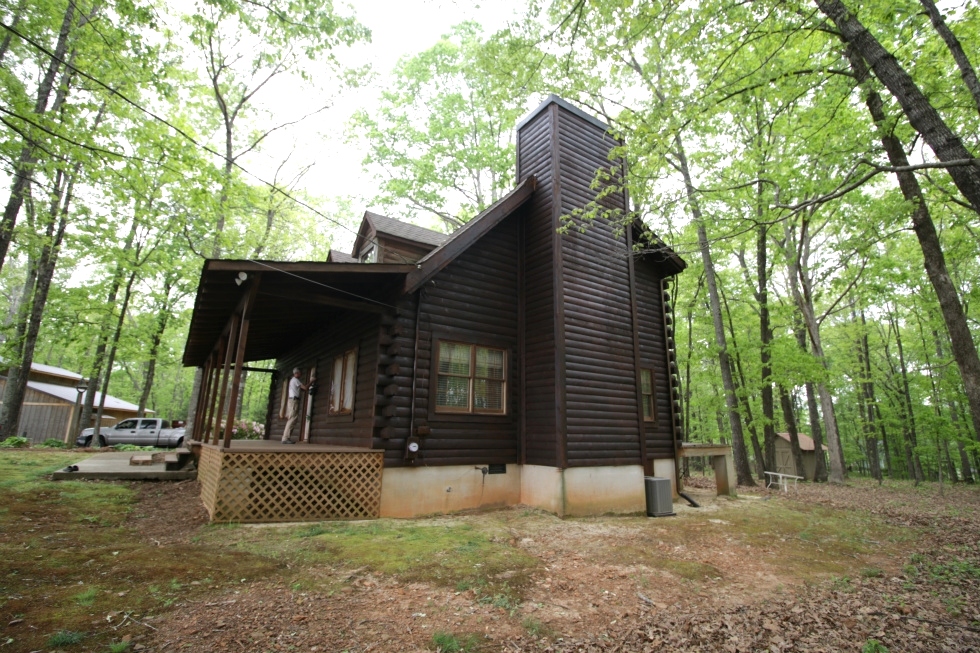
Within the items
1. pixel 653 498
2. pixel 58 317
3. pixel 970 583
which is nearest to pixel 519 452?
pixel 653 498

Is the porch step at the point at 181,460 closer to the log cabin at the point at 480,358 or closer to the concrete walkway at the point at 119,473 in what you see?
the concrete walkway at the point at 119,473

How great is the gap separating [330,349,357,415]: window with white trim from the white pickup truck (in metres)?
17.3

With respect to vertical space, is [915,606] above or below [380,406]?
below

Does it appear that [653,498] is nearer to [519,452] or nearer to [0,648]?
[519,452]

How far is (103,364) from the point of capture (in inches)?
834

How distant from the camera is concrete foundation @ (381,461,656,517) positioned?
8859 mm

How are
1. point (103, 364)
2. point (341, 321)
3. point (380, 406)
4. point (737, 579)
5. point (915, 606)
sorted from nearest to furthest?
point (915, 606) < point (737, 579) < point (380, 406) < point (341, 321) < point (103, 364)

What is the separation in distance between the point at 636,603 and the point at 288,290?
7230mm

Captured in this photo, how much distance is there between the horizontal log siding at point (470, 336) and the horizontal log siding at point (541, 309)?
331mm

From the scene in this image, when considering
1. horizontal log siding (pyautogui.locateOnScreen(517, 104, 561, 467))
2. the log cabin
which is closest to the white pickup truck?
the log cabin

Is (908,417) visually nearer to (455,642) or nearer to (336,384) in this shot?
(336,384)

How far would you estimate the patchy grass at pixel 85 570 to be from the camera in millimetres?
3742

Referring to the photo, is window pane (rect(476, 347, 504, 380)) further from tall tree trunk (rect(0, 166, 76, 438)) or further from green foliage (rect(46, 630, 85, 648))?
tall tree trunk (rect(0, 166, 76, 438))

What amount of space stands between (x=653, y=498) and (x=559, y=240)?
6155 millimetres
